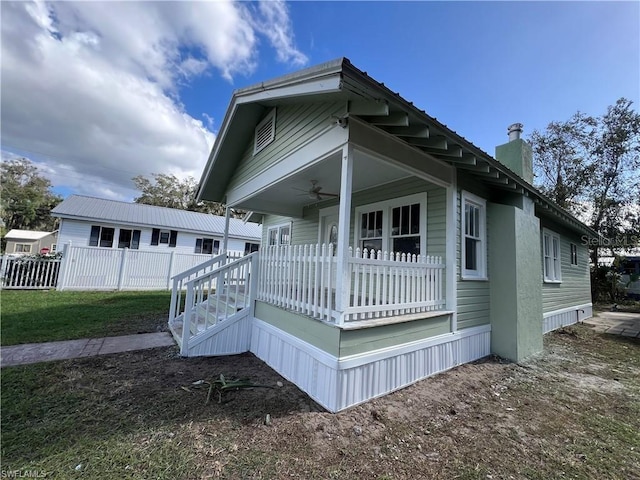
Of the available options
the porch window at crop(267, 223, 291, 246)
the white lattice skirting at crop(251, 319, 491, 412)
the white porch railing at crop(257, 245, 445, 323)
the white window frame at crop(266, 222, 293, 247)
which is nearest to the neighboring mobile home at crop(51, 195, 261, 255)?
the white window frame at crop(266, 222, 293, 247)

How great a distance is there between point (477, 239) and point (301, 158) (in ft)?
12.8

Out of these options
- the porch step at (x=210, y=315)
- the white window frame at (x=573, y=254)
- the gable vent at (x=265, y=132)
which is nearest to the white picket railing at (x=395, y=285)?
the porch step at (x=210, y=315)

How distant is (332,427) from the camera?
2.86m

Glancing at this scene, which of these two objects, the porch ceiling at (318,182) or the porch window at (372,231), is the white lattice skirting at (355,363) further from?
the porch ceiling at (318,182)

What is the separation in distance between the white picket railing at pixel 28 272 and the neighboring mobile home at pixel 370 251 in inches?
336

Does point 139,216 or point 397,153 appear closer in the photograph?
point 397,153

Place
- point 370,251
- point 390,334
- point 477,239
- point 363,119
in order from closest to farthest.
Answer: point 363,119 < point 390,334 < point 370,251 < point 477,239

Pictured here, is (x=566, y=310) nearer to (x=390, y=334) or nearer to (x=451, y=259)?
(x=451, y=259)

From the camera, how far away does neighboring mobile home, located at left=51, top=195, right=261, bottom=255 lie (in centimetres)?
1497

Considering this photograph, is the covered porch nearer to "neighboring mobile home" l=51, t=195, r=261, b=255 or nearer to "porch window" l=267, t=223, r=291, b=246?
"porch window" l=267, t=223, r=291, b=246

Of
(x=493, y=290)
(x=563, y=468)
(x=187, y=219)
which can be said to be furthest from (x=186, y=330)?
(x=187, y=219)

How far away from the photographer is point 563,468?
93.7 inches

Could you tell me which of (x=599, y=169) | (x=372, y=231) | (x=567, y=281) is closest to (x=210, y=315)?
(x=372, y=231)

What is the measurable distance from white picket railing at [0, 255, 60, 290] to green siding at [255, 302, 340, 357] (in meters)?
11.0
